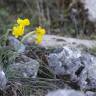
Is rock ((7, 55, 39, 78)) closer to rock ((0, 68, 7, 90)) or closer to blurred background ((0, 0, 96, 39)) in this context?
rock ((0, 68, 7, 90))

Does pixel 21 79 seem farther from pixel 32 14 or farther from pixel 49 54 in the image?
pixel 32 14

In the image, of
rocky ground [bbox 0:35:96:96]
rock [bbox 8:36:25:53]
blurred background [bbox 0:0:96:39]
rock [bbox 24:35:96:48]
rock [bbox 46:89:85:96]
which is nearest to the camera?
rock [bbox 46:89:85:96]

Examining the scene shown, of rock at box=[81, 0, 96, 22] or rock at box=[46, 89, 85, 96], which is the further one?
rock at box=[81, 0, 96, 22]

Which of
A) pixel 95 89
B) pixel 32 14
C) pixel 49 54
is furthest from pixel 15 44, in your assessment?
pixel 32 14

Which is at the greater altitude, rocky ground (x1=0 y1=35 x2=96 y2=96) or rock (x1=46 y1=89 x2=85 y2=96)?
rocky ground (x1=0 y1=35 x2=96 y2=96)

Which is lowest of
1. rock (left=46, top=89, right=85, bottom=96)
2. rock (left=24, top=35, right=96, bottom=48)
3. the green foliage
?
rock (left=46, top=89, right=85, bottom=96)

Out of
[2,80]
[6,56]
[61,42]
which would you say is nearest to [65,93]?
[2,80]

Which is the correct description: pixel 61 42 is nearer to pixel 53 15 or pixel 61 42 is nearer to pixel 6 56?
pixel 6 56

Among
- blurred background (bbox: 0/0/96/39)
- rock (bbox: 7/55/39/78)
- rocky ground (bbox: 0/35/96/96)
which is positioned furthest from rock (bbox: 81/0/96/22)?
rock (bbox: 7/55/39/78)
